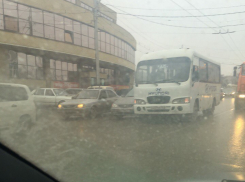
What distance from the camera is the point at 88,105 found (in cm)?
1020

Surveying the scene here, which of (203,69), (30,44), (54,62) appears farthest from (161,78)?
(54,62)

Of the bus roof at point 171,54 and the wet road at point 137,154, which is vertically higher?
the bus roof at point 171,54

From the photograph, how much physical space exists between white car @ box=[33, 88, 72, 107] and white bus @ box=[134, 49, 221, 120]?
26.0 feet

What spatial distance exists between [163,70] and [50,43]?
19.1 meters

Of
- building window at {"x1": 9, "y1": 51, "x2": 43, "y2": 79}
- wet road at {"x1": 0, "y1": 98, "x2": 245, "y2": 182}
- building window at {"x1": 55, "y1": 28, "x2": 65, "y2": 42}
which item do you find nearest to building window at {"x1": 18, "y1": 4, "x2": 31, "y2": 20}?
building window at {"x1": 55, "y1": 28, "x2": 65, "y2": 42}

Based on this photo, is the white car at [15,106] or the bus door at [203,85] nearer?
the white car at [15,106]

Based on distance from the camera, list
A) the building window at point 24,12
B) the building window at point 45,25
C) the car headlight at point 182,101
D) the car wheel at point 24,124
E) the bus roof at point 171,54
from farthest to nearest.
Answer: the building window at point 24,12 < the building window at point 45,25 < the bus roof at point 171,54 < the car headlight at point 182,101 < the car wheel at point 24,124

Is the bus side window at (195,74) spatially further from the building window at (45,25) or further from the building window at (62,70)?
the building window at (62,70)

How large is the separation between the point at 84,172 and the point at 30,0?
933 inches

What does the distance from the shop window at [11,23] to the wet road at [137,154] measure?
18.8 meters

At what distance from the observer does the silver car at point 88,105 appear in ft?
33.1

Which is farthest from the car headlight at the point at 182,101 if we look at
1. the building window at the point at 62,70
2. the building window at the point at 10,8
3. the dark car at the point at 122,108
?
the building window at the point at 62,70

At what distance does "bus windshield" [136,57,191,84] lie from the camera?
845 centimetres

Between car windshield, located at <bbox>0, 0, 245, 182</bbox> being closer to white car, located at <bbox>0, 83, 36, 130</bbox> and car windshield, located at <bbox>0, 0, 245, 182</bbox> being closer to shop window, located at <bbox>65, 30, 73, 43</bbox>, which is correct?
white car, located at <bbox>0, 83, 36, 130</bbox>
